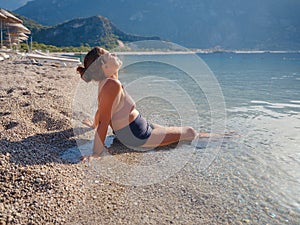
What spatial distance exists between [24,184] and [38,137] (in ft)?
4.27

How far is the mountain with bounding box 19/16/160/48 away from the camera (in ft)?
282

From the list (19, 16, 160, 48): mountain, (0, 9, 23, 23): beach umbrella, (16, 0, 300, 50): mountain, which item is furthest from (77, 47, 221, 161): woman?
(16, 0, 300, 50): mountain

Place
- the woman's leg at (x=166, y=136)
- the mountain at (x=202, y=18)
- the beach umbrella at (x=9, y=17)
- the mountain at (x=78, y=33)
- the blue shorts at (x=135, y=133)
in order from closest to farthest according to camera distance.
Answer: the blue shorts at (x=135, y=133)
the woman's leg at (x=166, y=136)
the beach umbrella at (x=9, y=17)
the mountain at (x=78, y=33)
the mountain at (x=202, y=18)

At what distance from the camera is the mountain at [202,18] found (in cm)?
13312

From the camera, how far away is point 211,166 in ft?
12.3

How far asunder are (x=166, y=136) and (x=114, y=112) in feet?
3.45

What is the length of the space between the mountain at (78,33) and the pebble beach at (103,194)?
83.2 metres

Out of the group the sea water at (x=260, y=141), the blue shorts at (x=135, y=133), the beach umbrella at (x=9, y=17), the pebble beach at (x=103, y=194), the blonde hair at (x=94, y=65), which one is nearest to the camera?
the pebble beach at (x=103, y=194)

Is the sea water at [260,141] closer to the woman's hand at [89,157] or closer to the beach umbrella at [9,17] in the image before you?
the woman's hand at [89,157]

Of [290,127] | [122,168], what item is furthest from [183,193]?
[290,127]

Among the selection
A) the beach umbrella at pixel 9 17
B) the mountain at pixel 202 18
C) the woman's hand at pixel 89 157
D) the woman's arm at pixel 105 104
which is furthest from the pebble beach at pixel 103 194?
the mountain at pixel 202 18

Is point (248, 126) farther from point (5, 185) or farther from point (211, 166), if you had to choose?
point (5, 185)

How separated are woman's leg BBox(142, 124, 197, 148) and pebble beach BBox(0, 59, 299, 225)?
38cm

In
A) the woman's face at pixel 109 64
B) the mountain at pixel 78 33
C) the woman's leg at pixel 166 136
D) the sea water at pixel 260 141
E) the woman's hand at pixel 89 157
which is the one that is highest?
the woman's face at pixel 109 64
